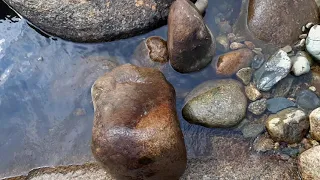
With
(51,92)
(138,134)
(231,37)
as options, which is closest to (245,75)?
(231,37)

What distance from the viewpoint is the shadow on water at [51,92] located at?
3771 millimetres

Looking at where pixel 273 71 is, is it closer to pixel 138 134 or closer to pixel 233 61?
pixel 233 61

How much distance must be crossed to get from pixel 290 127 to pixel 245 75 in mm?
618

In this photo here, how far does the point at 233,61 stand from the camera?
376 cm

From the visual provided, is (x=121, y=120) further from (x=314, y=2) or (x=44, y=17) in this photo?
(x=314, y=2)

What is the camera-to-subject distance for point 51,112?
3951mm

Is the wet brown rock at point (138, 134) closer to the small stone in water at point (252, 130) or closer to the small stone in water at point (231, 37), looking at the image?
the small stone in water at point (252, 130)

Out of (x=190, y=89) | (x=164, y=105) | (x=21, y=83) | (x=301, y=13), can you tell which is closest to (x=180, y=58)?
(x=190, y=89)

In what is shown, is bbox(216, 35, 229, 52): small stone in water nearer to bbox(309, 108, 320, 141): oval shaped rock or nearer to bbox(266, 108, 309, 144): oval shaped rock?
bbox(266, 108, 309, 144): oval shaped rock

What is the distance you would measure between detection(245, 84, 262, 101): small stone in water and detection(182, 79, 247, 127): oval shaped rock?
64mm

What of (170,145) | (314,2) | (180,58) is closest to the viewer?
(170,145)

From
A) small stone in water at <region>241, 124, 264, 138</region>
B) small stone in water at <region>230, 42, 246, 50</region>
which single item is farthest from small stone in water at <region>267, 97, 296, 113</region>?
small stone in water at <region>230, 42, 246, 50</region>

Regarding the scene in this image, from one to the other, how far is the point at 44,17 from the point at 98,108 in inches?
47.2

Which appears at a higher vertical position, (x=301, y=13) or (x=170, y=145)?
(x=301, y=13)
